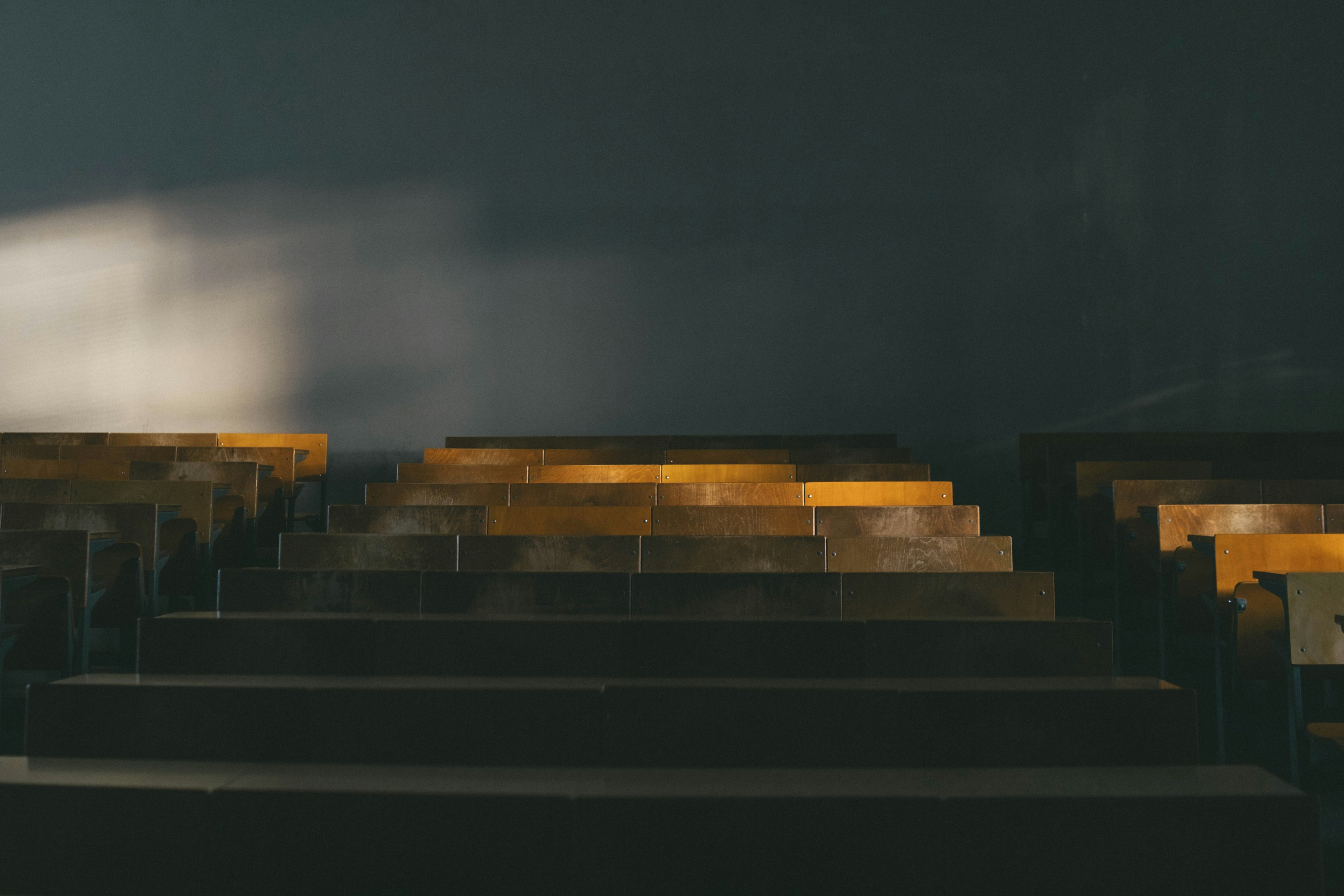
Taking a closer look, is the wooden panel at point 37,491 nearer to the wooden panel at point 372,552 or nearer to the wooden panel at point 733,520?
the wooden panel at point 372,552

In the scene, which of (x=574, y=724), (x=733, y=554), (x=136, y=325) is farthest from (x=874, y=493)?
(x=136, y=325)

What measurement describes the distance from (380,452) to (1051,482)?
2348 mm

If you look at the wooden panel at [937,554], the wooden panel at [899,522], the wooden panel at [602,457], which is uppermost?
the wooden panel at [602,457]

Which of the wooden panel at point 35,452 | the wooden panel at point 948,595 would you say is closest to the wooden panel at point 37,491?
the wooden panel at point 35,452

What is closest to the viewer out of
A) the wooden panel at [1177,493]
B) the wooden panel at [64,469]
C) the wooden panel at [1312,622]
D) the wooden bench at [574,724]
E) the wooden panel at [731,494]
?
the wooden bench at [574,724]

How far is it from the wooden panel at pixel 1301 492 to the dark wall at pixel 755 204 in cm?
120

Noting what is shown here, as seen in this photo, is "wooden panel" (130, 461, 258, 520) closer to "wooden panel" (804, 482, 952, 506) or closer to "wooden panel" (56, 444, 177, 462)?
"wooden panel" (56, 444, 177, 462)

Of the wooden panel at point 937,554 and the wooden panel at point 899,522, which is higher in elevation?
the wooden panel at point 899,522

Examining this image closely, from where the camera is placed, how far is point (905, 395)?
334 centimetres

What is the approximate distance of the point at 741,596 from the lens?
145 cm

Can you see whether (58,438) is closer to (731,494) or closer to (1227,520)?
(731,494)

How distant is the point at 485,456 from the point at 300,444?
0.84m

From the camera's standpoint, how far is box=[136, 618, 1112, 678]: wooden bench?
4.16 feet

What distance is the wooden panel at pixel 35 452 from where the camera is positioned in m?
2.79
